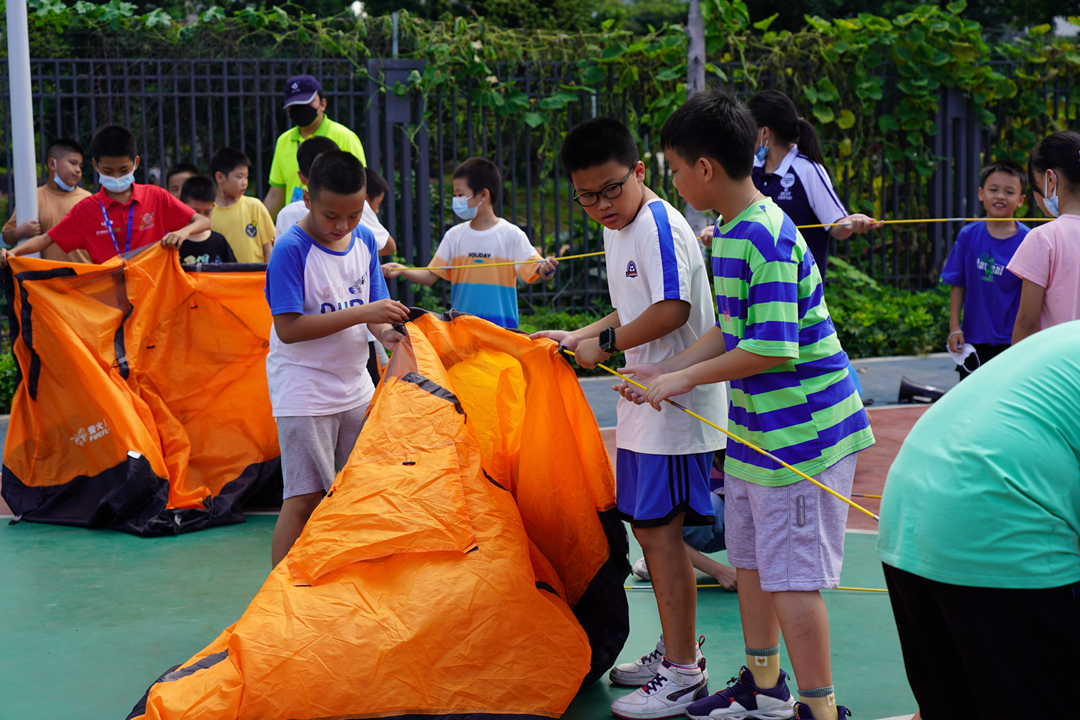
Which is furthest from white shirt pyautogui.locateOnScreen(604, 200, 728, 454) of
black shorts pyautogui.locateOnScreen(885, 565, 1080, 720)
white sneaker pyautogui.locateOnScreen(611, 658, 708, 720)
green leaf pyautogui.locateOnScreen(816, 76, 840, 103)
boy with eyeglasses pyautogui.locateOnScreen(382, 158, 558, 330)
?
green leaf pyautogui.locateOnScreen(816, 76, 840, 103)

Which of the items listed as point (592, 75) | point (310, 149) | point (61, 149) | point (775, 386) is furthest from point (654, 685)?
point (592, 75)

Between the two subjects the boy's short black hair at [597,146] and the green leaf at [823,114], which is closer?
the boy's short black hair at [597,146]

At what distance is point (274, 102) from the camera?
7.97m

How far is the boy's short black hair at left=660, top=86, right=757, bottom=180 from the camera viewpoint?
98.6 inches

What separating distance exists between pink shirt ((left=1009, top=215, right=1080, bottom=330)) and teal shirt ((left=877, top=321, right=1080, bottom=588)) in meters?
1.66

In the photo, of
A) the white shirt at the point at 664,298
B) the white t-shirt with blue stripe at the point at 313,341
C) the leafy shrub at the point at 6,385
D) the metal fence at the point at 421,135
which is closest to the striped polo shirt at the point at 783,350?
the white shirt at the point at 664,298

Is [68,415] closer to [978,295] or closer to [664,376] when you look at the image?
[664,376]

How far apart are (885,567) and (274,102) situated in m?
7.18

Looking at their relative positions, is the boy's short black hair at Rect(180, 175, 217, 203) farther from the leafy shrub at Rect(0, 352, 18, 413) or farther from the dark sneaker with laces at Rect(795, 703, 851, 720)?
the dark sneaker with laces at Rect(795, 703, 851, 720)

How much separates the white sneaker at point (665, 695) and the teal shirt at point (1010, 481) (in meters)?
1.27

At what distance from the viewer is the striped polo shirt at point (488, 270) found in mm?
5133

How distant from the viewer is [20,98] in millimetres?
6199

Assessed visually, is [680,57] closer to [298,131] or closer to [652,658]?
[298,131]

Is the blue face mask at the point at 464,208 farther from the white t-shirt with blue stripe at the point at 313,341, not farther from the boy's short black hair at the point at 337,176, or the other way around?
the boy's short black hair at the point at 337,176
